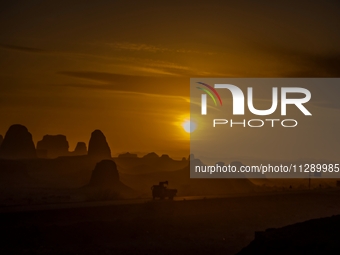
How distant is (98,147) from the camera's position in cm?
17988

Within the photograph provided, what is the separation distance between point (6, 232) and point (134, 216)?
440 inches

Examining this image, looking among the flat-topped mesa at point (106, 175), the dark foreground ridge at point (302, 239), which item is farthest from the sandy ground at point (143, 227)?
the flat-topped mesa at point (106, 175)

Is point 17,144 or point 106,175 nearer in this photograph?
point 106,175

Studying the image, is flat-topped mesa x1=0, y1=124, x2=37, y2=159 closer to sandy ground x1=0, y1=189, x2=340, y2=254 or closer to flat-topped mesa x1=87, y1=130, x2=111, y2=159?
flat-topped mesa x1=87, y1=130, x2=111, y2=159

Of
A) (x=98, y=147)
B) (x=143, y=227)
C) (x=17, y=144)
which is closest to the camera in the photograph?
(x=143, y=227)

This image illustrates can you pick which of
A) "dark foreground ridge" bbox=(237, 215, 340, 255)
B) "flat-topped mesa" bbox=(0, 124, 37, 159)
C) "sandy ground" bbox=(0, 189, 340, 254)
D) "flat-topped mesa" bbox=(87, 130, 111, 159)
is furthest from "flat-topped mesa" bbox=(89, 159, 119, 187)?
"dark foreground ridge" bbox=(237, 215, 340, 255)

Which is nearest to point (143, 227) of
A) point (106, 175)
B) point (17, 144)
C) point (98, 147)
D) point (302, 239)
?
point (302, 239)

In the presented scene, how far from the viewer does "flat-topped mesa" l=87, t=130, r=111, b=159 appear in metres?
179

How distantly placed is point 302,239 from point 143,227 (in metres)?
21.7

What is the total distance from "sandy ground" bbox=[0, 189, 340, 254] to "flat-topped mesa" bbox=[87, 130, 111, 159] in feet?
426

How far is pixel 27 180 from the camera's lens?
14550cm

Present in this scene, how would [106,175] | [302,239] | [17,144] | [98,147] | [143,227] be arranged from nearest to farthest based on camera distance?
[302,239]
[143,227]
[106,175]
[98,147]
[17,144]

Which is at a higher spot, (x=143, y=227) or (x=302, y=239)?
(x=302, y=239)

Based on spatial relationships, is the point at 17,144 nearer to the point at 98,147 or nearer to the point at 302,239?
the point at 98,147
